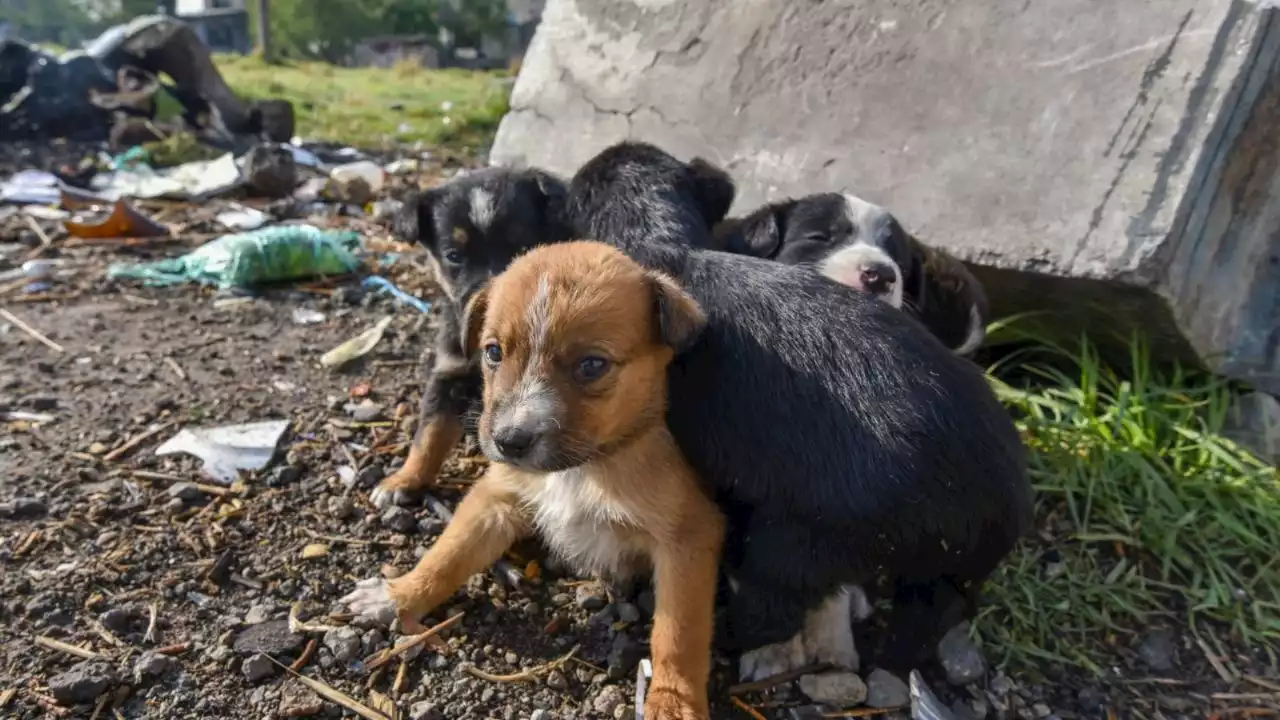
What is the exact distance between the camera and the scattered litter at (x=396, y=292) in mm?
5512

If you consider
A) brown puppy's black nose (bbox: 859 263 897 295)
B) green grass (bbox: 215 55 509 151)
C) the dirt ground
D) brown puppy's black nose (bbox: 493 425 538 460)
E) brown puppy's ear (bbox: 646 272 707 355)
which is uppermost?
brown puppy's ear (bbox: 646 272 707 355)

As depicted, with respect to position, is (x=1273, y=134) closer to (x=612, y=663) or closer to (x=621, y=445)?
(x=621, y=445)

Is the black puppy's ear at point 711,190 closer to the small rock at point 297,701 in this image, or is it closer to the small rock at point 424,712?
the small rock at point 424,712

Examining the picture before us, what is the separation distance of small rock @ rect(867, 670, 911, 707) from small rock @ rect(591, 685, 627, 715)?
0.75m

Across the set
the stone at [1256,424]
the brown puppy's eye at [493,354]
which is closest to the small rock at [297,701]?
the brown puppy's eye at [493,354]

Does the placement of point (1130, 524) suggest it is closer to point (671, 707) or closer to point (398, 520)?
point (671, 707)

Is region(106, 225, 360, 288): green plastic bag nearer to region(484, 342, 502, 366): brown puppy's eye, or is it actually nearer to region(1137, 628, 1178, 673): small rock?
region(484, 342, 502, 366): brown puppy's eye

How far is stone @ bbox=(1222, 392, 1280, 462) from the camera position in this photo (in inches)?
158

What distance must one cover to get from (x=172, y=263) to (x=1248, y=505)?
230 inches

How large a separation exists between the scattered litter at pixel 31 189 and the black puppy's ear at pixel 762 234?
5985 millimetres

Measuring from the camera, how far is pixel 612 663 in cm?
296

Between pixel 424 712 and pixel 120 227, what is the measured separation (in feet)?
17.3

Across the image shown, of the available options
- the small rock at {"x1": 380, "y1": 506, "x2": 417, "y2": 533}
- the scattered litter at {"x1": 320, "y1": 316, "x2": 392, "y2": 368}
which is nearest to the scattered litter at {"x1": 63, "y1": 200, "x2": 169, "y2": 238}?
the scattered litter at {"x1": 320, "y1": 316, "x2": 392, "y2": 368}

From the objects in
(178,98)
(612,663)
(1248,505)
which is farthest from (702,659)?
(178,98)
